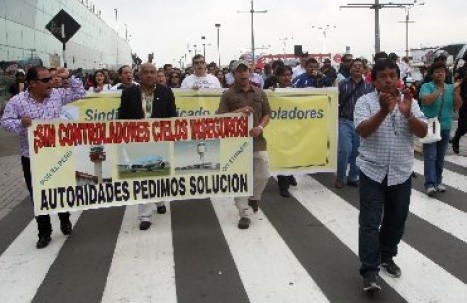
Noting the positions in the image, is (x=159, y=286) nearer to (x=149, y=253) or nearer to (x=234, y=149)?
(x=149, y=253)

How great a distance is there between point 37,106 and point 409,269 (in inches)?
165

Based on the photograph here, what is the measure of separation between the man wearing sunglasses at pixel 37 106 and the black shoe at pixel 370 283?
357 centimetres

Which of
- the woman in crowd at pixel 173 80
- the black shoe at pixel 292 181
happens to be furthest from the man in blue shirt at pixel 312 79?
the woman in crowd at pixel 173 80

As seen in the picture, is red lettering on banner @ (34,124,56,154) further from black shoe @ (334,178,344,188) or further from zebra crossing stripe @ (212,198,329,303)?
black shoe @ (334,178,344,188)

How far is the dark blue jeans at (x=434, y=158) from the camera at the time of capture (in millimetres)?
7805

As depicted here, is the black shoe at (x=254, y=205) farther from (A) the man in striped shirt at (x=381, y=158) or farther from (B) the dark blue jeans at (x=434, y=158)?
(A) the man in striped shirt at (x=381, y=158)

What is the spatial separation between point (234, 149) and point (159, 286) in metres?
2.26

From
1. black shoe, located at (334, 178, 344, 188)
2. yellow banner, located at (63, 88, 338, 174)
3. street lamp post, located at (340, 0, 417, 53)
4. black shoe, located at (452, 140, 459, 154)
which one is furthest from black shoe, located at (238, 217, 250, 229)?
street lamp post, located at (340, 0, 417, 53)

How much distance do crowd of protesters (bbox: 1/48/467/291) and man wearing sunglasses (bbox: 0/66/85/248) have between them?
1 cm

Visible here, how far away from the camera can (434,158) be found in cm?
780

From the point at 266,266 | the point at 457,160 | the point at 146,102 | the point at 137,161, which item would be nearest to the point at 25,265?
the point at 137,161

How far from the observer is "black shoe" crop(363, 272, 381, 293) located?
4.44m

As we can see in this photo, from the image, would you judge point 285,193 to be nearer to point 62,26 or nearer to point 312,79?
point 312,79

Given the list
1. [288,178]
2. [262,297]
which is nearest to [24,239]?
[262,297]
